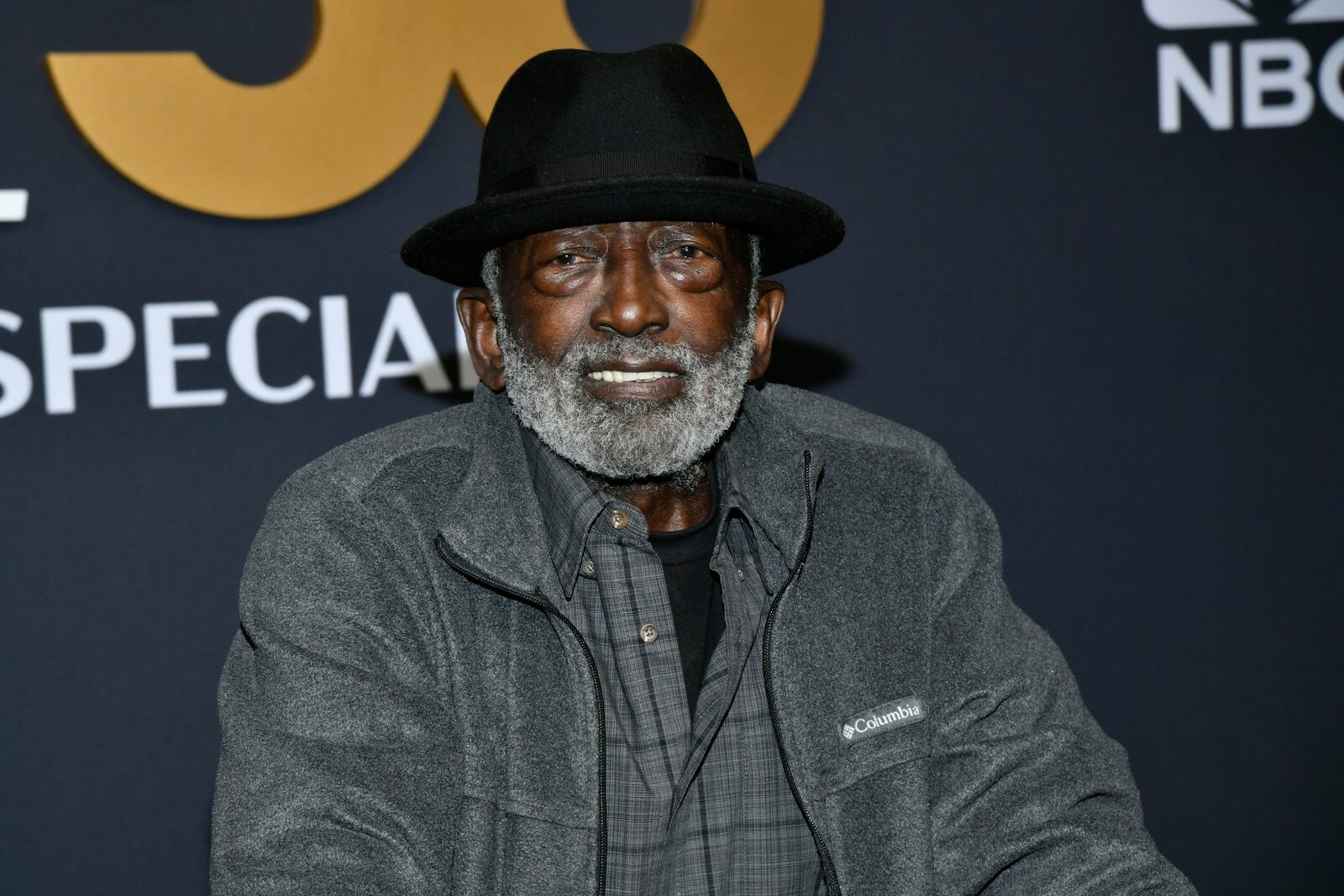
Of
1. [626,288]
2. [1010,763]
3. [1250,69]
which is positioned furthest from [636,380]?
[1250,69]

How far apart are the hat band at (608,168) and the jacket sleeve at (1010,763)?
557 mm

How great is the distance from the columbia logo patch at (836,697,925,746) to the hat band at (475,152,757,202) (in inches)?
27.1

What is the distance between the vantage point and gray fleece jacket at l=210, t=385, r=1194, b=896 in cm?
150

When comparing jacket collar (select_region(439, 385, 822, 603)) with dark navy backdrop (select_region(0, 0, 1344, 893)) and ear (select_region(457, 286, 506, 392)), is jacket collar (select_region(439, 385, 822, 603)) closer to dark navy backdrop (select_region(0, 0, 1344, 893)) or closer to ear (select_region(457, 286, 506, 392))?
ear (select_region(457, 286, 506, 392))

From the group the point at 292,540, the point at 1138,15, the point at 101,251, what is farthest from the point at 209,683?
the point at 1138,15

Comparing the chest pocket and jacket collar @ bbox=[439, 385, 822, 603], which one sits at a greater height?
jacket collar @ bbox=[439, 385, 822, 603]

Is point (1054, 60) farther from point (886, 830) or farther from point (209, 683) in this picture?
point (209, 683)

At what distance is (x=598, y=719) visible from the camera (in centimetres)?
160

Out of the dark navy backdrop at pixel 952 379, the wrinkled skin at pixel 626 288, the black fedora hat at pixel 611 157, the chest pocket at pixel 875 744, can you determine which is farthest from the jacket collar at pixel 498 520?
the dark navy backdrop at pixel 952 379

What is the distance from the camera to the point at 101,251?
2301 mm

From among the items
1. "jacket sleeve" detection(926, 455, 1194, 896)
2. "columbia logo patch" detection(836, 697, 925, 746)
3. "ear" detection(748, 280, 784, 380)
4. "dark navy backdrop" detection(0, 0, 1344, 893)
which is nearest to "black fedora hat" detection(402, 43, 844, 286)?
"ear" detection(748, 280, 784, 380)

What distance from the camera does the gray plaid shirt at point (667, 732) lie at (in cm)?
165

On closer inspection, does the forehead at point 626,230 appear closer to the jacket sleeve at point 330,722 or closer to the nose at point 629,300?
the nose at point 629,300


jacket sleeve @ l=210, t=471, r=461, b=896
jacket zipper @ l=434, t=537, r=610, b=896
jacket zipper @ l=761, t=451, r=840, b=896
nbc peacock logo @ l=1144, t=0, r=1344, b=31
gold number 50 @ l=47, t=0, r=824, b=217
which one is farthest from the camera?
nbc peacock logo @ l=1144, t=0, r=1344, b=31
